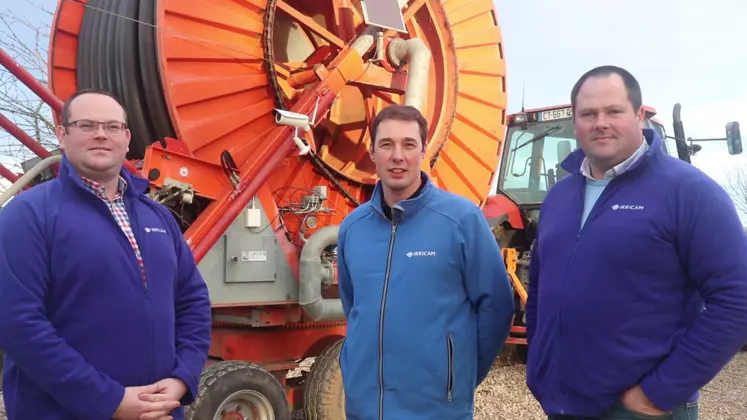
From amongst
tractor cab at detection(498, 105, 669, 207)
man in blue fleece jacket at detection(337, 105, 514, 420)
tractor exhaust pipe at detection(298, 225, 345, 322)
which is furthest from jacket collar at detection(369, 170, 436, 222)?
tractor cab at detection(498, 105, 669, 207)

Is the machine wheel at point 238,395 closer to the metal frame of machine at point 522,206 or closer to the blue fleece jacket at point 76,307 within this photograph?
the blue fleece jacket at point 76,307

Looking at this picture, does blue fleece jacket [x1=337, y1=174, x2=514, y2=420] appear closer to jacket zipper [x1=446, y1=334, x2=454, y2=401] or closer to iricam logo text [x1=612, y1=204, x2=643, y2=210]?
jacket zipper [x1=446, y1=334, x2=454, y2=401]

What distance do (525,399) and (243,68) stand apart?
4231 millimetres

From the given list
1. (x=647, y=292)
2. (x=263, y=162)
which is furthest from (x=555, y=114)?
(x=647, y=292)

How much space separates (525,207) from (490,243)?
6.41 m

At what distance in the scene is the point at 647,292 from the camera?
2.08m

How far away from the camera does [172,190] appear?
3711 millimetres

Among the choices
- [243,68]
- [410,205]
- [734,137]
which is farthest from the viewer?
[734,137]

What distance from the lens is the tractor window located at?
331 inches

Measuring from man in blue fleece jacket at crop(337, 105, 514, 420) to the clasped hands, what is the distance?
615mm

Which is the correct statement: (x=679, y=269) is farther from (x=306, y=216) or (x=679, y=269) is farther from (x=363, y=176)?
(x=363, y=176)

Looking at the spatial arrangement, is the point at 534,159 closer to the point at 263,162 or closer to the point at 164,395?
the point at 263,162

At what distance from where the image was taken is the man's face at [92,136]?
2199 millimetres

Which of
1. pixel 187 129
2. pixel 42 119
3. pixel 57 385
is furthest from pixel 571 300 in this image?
pixel 42 119
